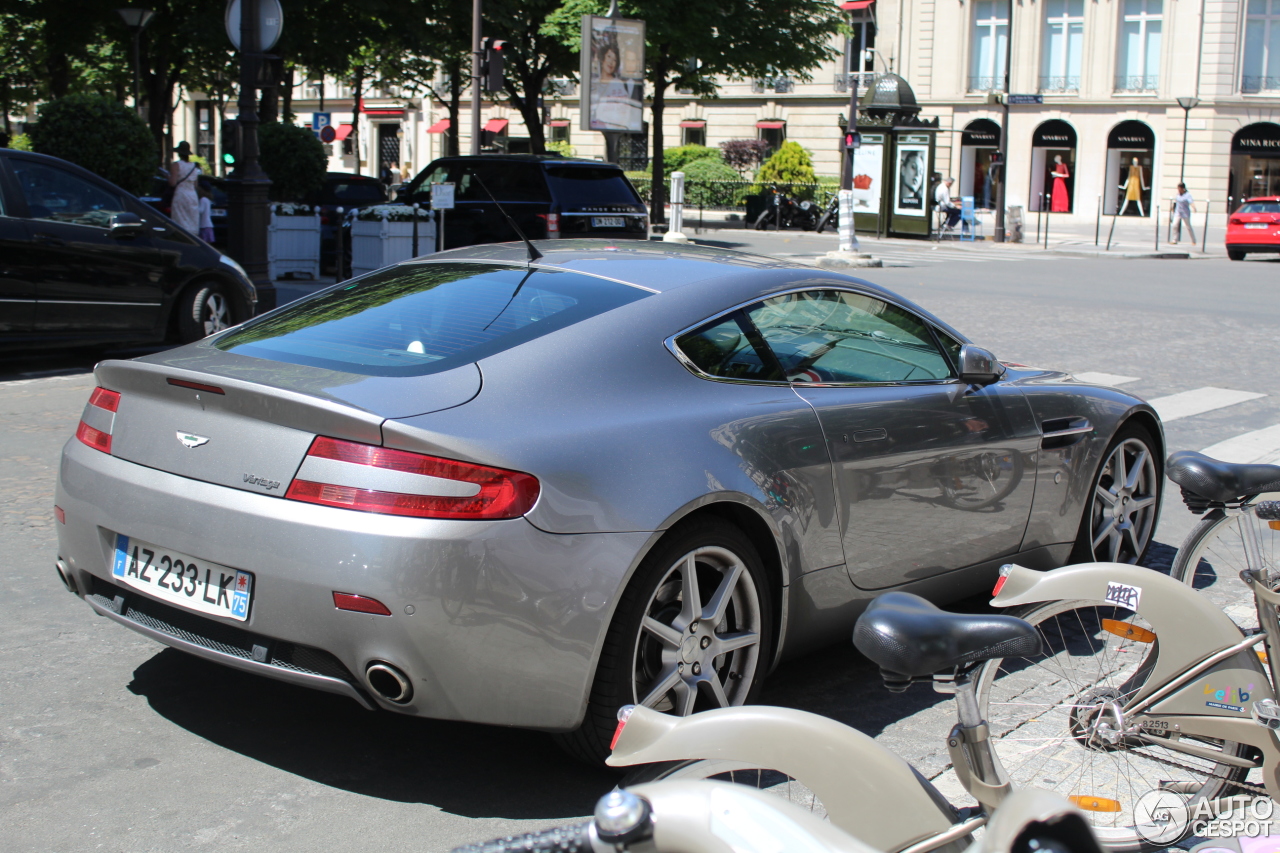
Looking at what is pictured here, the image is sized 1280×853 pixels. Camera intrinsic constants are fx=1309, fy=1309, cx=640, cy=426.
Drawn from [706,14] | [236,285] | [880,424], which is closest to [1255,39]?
[706,14]

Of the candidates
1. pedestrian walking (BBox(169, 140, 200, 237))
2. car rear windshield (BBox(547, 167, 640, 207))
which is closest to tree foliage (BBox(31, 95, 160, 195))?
pedestrian walking (BBox(169, 140, 200, 237))

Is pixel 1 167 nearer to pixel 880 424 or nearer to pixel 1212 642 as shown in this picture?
pixel 880 424

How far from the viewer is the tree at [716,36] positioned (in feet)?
107

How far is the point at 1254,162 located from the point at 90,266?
43987 mm

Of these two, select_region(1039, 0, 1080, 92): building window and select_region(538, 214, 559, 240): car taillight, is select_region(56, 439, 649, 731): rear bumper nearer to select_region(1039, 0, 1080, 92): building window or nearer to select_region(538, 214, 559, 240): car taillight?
select_region(538, 214, 559, 240): car taillight

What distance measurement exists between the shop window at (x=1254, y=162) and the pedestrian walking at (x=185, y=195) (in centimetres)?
3903

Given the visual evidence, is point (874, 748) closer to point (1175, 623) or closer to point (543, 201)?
point (1175, 623)

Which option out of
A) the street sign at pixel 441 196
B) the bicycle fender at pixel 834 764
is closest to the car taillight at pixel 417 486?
the bicycle fender at pixel 834 764

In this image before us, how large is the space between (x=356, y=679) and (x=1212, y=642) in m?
2.03

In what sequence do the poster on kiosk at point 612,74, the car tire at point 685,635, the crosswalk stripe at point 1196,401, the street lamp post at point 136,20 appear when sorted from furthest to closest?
the poster on kiosk at point 612,74 < the street lamp post at point 136,20 < the crosswalk stripe at point 1196,401 < the car tire at point 685,635

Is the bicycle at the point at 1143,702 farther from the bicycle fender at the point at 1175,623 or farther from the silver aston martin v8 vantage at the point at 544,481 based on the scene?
the silver aston martin v8 vantage at the point at 544,481

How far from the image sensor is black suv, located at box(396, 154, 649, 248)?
18.1m

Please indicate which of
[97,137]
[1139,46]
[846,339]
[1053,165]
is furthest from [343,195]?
[1053,165]

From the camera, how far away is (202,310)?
416 inches
